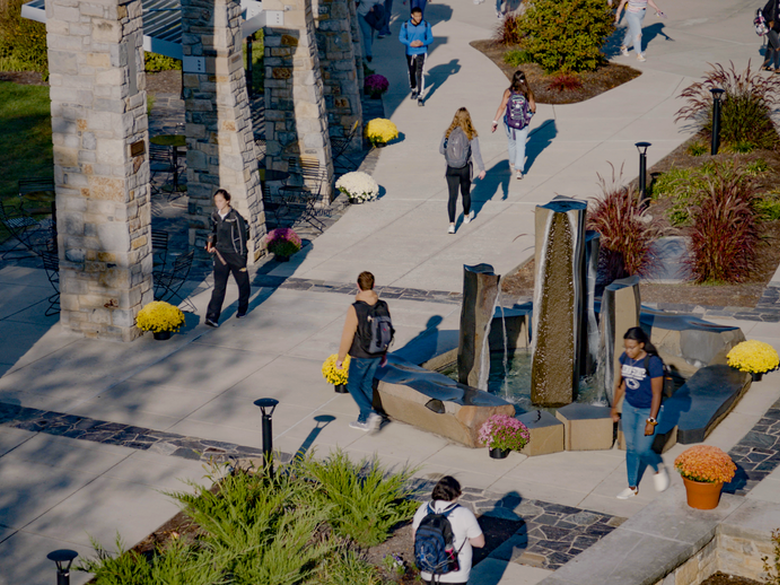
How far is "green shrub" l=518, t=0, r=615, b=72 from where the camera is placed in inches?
923

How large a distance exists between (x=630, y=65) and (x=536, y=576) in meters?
20.2

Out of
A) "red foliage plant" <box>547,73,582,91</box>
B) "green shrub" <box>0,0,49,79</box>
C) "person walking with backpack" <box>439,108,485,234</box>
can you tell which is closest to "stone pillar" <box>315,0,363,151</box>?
"red foliage plant" <box>547,73,582,91</box>

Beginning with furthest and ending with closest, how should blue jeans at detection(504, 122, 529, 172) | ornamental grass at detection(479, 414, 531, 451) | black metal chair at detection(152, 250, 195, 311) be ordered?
blue jeans at detection(504, 122, 529, 172), black metal chair at detection(152, 250, 195, 311), ornamental grass at detection(479, 414, 531, 451)

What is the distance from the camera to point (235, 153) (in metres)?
15.4

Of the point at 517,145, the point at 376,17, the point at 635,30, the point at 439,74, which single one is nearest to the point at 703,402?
the point at 517,145

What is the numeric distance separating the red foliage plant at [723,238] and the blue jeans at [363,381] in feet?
20.9

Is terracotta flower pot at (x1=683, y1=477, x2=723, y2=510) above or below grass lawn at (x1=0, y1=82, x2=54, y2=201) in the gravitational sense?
below

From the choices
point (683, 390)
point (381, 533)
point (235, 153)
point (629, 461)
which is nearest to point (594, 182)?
point (235, 153)

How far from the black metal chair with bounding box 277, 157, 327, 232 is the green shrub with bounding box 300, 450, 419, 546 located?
1001 cm

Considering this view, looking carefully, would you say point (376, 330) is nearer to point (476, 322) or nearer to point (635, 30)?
point (476, 322)

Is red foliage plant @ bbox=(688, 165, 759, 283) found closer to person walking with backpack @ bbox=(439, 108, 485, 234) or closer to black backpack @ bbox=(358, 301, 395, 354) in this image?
person walking with backpack @ bbox=(439, 108, 485, 234)

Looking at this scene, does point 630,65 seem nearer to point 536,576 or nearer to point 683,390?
point 683,390

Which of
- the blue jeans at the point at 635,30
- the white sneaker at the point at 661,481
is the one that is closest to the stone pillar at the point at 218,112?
the white sneaker at the point at 661,481

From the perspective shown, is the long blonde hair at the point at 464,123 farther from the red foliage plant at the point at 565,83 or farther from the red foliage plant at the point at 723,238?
the red foliage plant at the point at 565,83
